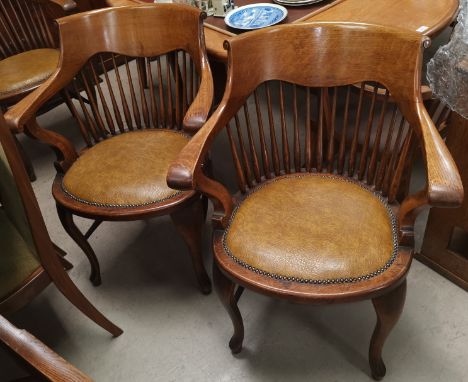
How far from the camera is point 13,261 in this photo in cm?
115

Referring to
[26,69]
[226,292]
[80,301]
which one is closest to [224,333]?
[226,292]

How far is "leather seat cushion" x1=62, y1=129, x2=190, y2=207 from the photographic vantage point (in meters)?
1.33

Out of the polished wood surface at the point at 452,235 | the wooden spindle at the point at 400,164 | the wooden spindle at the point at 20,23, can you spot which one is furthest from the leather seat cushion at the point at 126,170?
the wooden spindle at the point at 20,23

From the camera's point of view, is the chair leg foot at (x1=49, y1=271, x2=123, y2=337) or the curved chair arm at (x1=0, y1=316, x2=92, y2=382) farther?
the chair leg foot at (x1=49, y1=271, x2=123, y2=337)

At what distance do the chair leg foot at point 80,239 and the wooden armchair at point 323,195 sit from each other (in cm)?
60

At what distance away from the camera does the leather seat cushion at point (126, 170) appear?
52.2 inches

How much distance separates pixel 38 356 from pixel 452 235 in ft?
4.50

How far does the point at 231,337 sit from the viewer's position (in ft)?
4.69

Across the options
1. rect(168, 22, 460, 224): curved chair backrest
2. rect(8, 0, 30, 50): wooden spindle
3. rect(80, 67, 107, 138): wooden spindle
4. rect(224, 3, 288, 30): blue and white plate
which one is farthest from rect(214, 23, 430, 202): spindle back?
rect(8, 0, 30, 50): wooden spindle

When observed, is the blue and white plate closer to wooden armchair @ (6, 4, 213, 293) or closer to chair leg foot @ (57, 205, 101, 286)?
wooden armchair @ (6, 4, 213, 293)

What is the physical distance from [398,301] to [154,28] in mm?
1157

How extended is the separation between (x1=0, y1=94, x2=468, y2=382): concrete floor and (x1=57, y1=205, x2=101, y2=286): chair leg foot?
0.05 m

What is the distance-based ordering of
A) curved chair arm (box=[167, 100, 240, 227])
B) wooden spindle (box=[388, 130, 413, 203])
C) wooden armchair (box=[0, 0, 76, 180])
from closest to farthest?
curved chair arm (box=[167, 100, 240, 227]) → wooden spindle (box=[388, 130, 413, 203]) → wooden armchair (box=[0, 0, 76, 180])

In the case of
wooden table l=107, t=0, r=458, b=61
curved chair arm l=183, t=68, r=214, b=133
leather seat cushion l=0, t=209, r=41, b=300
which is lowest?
leather seat cushion l=0, t=209, r=41, b=300
